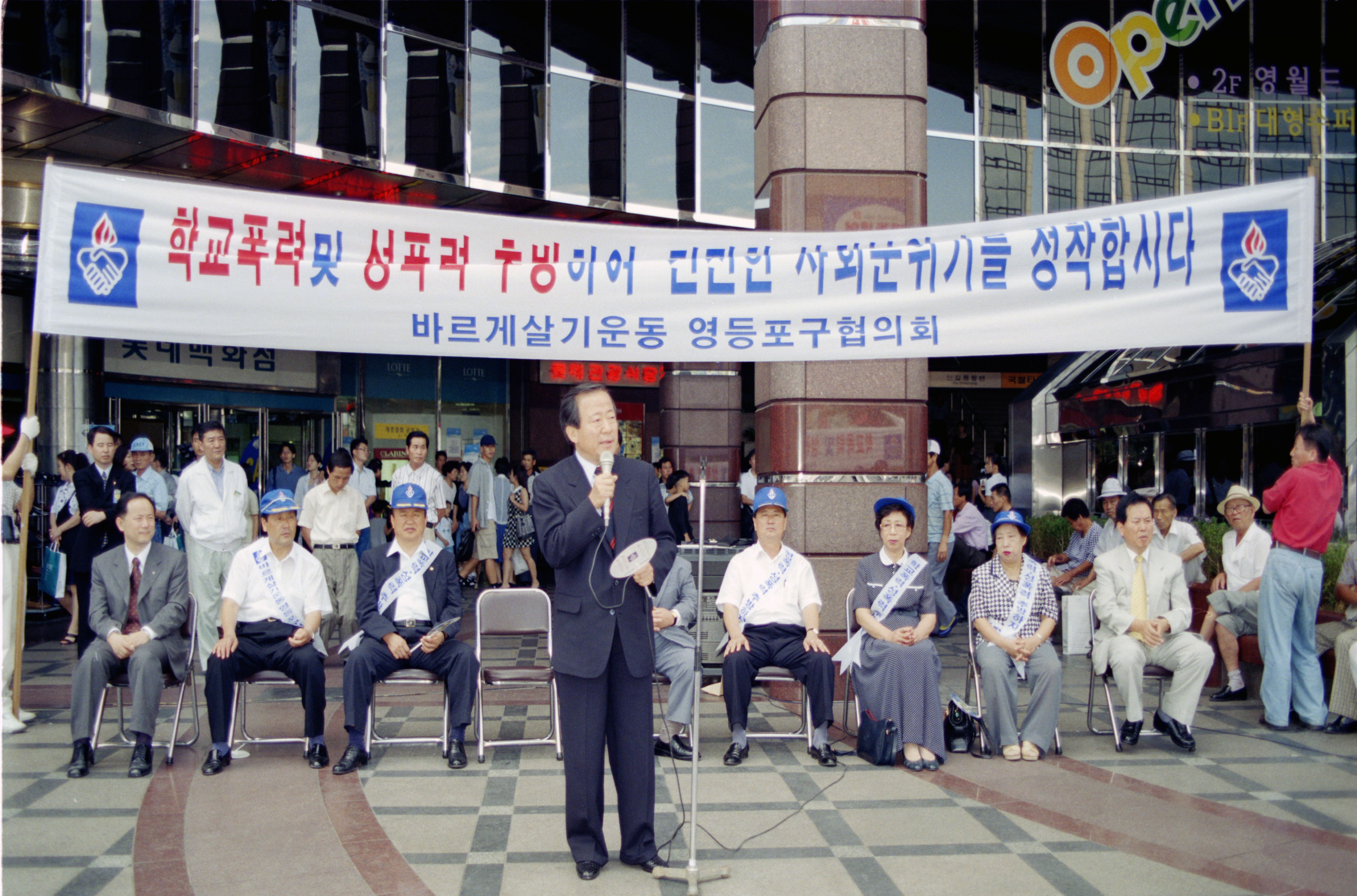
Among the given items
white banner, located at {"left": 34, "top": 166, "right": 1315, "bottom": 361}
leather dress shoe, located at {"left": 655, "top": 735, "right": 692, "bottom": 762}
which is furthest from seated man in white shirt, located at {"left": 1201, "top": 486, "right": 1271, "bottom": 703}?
leather dress shoe, located at {"left": 655, "top": 735, "right": 692, "bottom": 762}

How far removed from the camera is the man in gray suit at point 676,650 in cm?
558

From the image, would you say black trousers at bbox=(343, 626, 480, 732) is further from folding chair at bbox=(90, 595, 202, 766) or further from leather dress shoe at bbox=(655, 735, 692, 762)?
leather dress shoe at bbox=(655, 735, 692, 762)

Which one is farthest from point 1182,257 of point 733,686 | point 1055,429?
point 1055,429

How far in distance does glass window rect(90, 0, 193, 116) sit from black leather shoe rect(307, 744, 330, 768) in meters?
7.99

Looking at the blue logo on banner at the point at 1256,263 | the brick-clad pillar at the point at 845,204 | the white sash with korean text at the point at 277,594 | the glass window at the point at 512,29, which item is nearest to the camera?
the blue logo on banner at the point at 1256,263

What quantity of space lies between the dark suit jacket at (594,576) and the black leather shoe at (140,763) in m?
2.60

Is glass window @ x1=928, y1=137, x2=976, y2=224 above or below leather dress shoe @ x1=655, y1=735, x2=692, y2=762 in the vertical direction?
above

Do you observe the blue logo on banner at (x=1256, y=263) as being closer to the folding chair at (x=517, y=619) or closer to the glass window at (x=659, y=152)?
the folding chair at (x=517, y=619)

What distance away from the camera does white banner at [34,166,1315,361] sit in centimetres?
530

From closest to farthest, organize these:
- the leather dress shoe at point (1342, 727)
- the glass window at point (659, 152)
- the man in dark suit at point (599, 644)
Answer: the man in dark suit at point (599, 644) → the leather dress shoe at point (1342, 727) → the glass window at point (659, 152)

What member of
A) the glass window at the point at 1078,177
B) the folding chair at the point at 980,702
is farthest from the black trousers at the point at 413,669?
the glass window at the point at 1078,177

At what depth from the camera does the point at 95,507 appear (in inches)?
311

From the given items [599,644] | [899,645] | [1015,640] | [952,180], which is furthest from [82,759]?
[952,180]

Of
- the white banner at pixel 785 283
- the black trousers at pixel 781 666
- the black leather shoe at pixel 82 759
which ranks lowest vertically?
the black leather shoe at pixel 82 759
